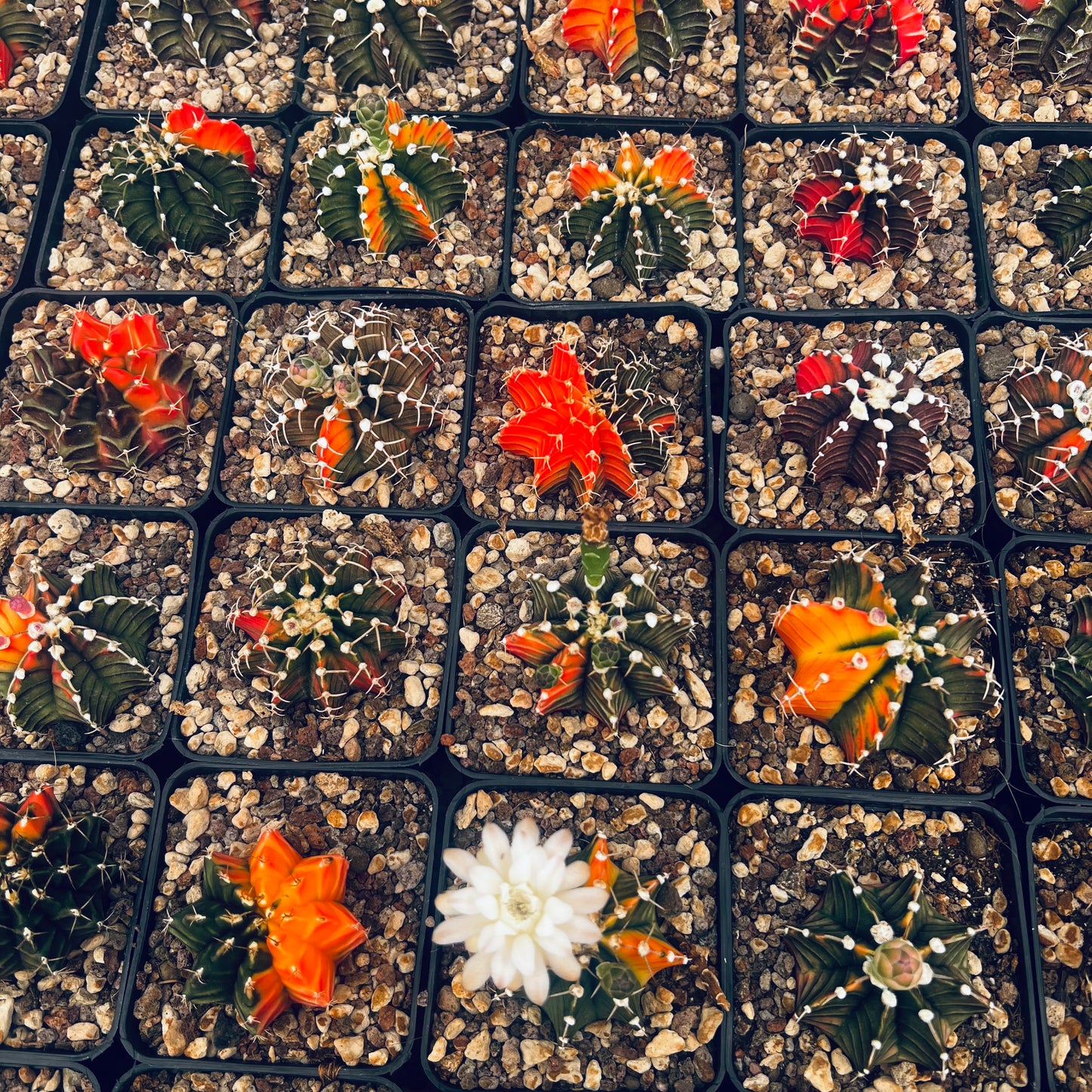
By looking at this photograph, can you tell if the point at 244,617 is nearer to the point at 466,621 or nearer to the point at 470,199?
the point at 466,621

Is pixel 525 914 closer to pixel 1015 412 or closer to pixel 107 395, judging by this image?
pixel 107 395

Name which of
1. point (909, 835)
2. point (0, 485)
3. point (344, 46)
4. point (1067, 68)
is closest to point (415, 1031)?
point (909, 835)

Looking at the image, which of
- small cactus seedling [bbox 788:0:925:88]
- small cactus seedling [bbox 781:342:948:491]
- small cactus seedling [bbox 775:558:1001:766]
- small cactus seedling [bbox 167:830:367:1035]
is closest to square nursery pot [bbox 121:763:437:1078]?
small cactus seedling [bbox 167:830:367:1035]

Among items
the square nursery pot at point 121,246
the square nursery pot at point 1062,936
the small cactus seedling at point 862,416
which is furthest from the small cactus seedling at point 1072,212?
the square nursery pot at point 121,246

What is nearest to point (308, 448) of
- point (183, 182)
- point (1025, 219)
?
point (183, 182)

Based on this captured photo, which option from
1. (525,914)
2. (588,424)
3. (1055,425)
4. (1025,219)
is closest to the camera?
(525,914)

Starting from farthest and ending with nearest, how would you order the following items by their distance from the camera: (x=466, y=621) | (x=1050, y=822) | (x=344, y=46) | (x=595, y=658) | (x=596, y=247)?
(x=344, y=46), (x=596, y=247), (x=466, y=621), (x=1050, y=822), (x=595, y=658)

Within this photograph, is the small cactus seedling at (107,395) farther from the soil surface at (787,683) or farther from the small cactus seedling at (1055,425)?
the small cactus seedling at (1055,425)
